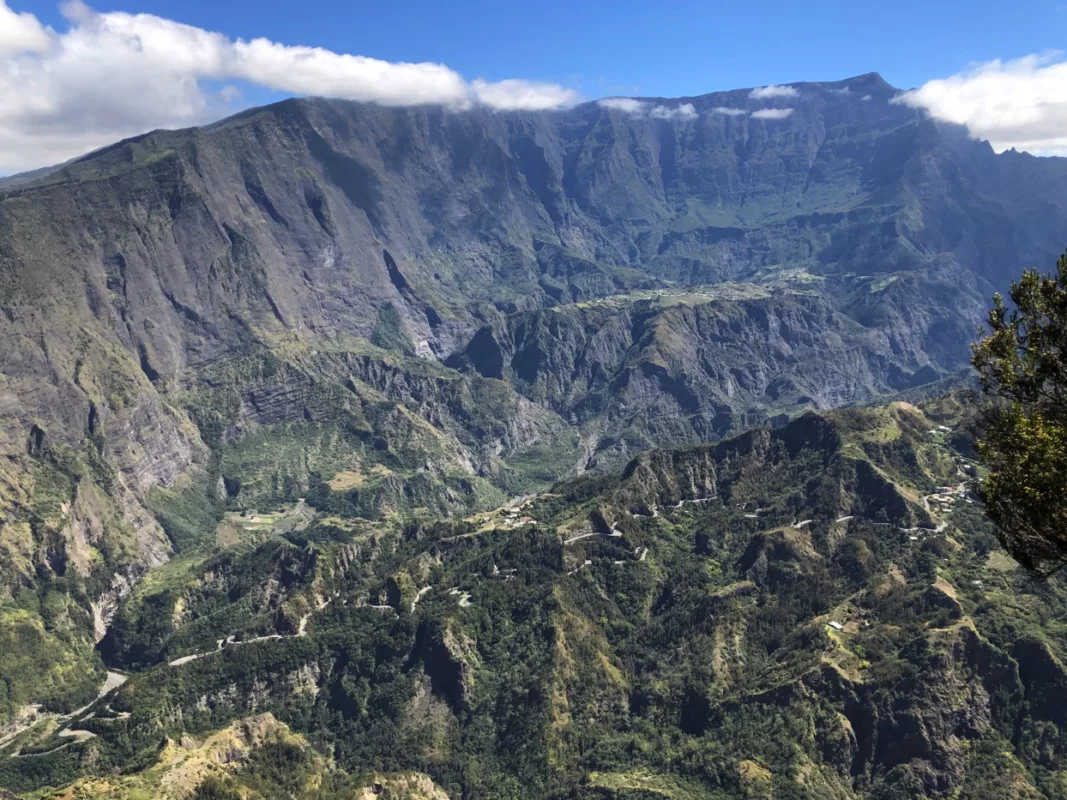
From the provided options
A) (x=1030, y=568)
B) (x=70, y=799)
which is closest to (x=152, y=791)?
(x=70, y=799)

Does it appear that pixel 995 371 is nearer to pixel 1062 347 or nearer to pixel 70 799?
pixel 1062 347

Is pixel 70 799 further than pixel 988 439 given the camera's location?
Yes

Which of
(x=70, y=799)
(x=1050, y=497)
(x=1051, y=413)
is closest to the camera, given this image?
(x=1050, y=497)

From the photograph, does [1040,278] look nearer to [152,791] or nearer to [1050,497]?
[1050,497]

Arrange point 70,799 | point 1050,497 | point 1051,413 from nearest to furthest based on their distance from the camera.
A: point 1050,497 → point 1051,413 → point 70,799

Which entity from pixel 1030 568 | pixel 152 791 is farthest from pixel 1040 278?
pixel 152 791

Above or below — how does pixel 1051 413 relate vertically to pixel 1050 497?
above

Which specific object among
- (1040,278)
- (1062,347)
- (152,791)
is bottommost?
(152,791)
